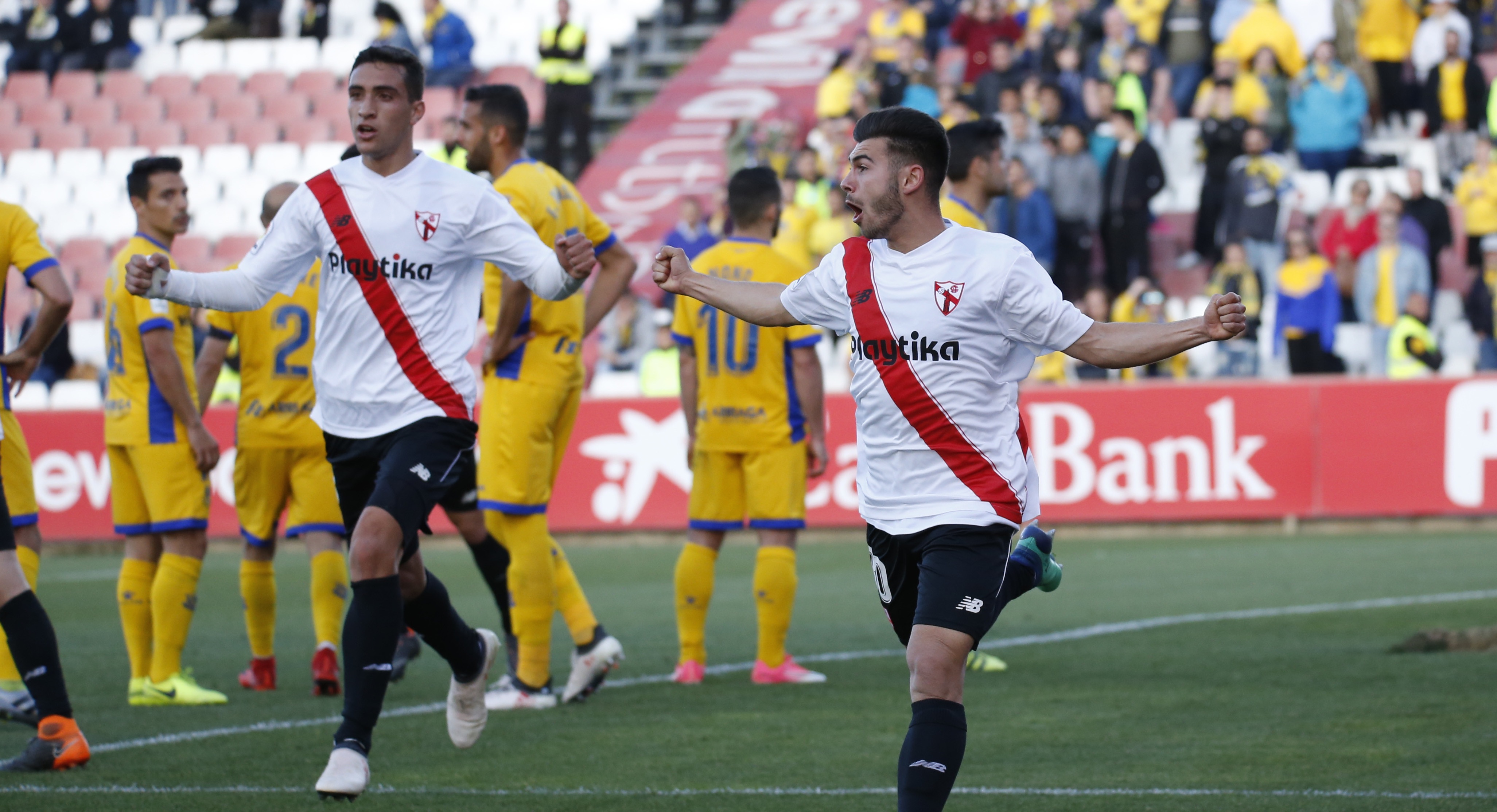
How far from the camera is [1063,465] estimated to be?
16453 mm

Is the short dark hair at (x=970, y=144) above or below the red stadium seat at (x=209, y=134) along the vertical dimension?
below

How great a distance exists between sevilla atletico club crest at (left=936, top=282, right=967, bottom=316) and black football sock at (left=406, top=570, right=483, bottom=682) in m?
2.30

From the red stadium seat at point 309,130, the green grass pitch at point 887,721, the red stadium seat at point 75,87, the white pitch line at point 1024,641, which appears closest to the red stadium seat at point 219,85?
the red stadium seat at point 309,130

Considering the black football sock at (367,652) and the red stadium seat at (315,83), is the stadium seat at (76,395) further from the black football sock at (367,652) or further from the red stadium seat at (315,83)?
the black football sock at (367,652)

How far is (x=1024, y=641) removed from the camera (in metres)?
10.0

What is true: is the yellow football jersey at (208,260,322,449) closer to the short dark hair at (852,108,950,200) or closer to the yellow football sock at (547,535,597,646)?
the yellow football sock at (547,535,597,646)

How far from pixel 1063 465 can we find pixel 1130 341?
11.8m

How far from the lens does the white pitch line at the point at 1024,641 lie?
7312 mm

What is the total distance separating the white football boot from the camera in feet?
21.6

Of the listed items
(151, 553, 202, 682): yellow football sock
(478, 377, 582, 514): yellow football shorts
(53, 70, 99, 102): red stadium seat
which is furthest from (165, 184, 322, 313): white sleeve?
(53, 70, 99, 102): red stadium seat

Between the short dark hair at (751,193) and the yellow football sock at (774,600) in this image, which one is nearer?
the yellow football sock at (774,600)

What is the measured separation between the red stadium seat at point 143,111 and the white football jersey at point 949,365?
23854 millimetres

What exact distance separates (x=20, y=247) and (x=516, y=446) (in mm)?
2118

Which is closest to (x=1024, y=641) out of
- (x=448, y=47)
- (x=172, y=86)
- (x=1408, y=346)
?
Answer: (x=1408, y=346)
